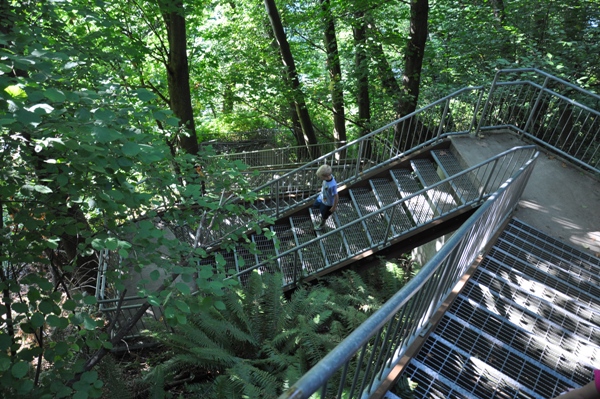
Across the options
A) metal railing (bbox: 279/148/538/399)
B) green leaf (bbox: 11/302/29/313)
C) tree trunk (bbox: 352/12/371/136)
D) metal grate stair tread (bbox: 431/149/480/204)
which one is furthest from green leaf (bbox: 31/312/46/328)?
tree trunk (bbox: 352/12/371/136)

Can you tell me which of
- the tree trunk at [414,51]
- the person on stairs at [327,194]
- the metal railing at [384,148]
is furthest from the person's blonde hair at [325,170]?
the tree trunk at [414,51]

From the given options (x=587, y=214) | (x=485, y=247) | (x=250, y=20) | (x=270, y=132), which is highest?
(x=250, y=20)

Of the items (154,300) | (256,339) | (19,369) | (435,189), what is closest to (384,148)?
(435,189)

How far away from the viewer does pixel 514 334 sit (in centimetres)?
373

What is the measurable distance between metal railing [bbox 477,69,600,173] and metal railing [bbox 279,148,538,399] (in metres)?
3.46

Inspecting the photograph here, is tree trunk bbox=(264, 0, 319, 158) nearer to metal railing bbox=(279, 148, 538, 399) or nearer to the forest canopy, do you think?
the forest canopy

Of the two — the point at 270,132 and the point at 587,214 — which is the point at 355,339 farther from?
the point at 270,132

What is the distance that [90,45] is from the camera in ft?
14.4

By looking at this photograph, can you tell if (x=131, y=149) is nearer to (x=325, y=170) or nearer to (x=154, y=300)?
(x=154, y=300)

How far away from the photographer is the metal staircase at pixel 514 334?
3170 millimetres

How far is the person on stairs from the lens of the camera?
6.95 meters

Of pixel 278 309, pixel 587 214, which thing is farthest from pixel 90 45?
pixel 587 214

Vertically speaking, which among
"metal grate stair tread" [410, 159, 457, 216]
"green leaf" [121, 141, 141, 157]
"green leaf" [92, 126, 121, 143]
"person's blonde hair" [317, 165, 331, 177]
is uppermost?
"green leaf" [92, 126, 121, 143]

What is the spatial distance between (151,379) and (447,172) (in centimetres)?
617
